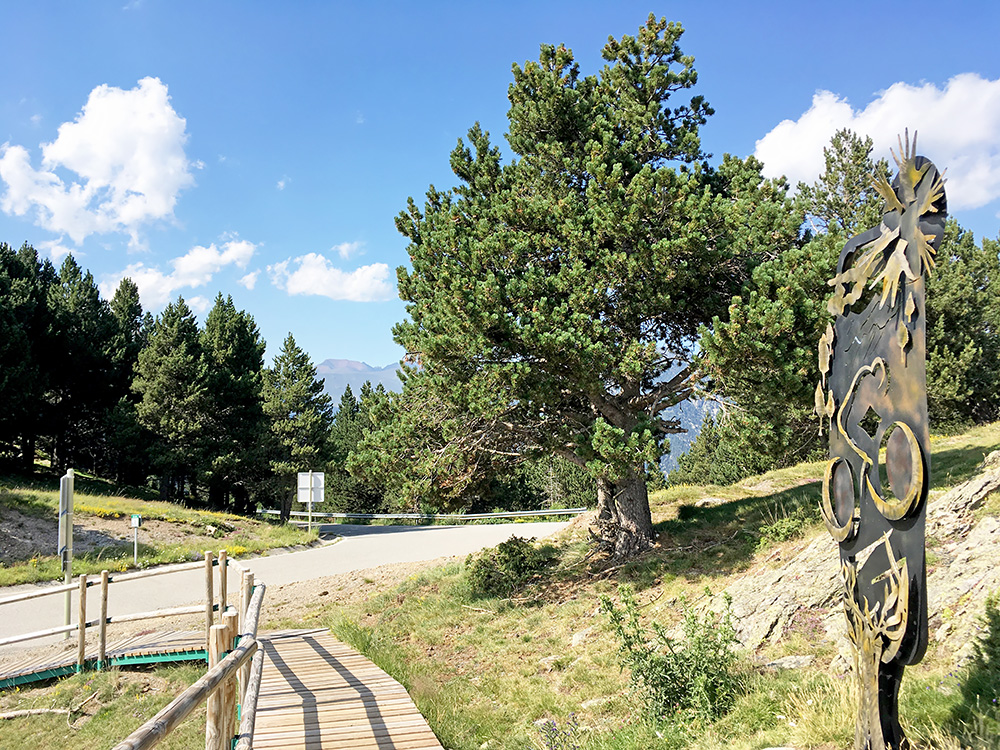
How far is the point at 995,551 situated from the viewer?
621 centimetres

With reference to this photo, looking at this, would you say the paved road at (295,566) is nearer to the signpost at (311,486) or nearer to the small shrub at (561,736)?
the signpost at (311,486)

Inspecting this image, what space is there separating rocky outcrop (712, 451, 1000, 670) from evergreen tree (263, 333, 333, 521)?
30855 millimetres

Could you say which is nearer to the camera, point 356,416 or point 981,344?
point 981,344

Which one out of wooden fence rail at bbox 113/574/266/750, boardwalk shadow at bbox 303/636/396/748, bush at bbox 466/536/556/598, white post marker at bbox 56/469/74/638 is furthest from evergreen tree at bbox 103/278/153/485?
wooden fence rail at bbox 113/574/266/750

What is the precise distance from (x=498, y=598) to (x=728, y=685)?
6.92 m

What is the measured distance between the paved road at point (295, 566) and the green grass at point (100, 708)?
353 cm

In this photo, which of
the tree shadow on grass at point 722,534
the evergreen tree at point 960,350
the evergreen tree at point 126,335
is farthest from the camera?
the evergreen tree at point 126,335

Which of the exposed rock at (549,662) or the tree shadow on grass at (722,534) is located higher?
the tree shadow on grass at (722,534)

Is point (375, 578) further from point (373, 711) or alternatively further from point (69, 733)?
point (373, 711)

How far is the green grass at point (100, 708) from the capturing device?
322 inches

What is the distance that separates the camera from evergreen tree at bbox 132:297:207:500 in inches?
1275

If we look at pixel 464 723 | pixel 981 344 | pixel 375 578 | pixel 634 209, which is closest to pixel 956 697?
pixel 464 723

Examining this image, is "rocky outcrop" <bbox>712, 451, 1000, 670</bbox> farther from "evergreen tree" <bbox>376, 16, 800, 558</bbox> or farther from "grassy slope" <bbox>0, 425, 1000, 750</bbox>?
"evergreen tree" <bbox>376, 16, 800, 558</bbox>

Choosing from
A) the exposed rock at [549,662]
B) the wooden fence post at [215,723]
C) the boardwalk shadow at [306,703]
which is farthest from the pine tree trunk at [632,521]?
the wooden fence post at [215,723]
